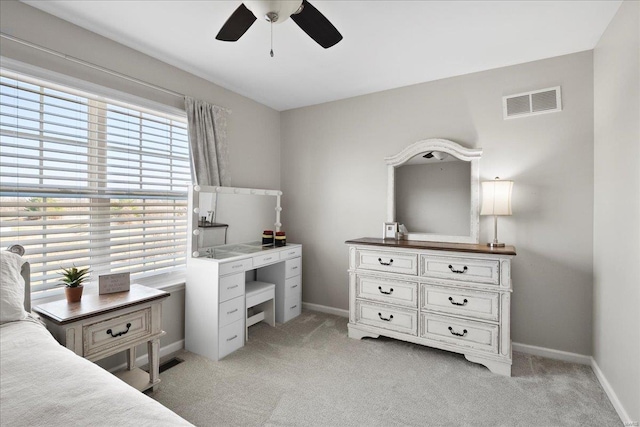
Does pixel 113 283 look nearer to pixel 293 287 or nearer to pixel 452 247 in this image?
pixel 293 287

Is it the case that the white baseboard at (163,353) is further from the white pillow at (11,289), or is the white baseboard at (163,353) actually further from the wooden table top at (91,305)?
the white pillow at (11,289)

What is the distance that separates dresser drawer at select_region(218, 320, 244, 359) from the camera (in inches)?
109

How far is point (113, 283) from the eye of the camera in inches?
88.6

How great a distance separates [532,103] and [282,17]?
8.20 feet

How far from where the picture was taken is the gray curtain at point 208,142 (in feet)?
9.99

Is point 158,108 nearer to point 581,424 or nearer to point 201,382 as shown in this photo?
point 201,382

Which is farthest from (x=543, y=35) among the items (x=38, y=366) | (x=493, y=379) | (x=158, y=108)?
(x=38, y=366)

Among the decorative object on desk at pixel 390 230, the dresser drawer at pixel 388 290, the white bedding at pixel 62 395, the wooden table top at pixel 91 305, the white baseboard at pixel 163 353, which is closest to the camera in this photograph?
the white bedding at pixel 62 395

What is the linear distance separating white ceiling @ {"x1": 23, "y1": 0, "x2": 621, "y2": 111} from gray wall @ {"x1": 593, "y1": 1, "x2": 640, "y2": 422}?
343mm

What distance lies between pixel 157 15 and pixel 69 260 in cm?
188

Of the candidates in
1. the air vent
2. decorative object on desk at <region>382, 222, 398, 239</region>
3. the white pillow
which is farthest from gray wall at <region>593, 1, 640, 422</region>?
the white pillow

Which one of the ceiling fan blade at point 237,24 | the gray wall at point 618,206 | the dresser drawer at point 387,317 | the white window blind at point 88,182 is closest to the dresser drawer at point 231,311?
the white window blind at point 88,182

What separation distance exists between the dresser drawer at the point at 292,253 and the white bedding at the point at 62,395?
2309 mm

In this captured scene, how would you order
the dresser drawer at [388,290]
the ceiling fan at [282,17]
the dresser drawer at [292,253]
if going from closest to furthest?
the ceiling fan at [282,17], the dresser drawer at [388,290], the dresser drawer at [292,253]
